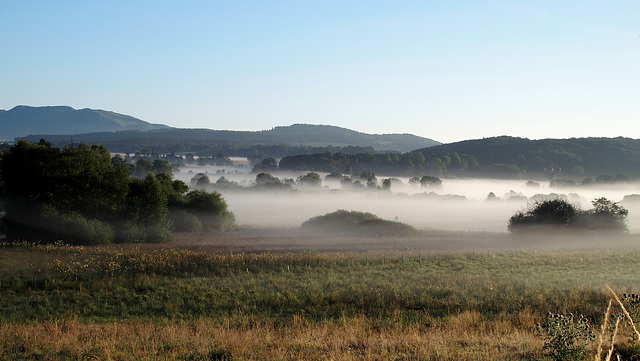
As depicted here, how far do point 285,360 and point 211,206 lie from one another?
4942 cm

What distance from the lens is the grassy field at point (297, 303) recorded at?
1127 centimetres

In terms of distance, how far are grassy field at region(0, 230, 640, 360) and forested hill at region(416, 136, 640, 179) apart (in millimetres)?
130506

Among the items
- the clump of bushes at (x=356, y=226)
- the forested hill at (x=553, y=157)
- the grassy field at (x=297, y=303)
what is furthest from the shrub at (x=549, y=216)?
the forested hill at (x=553, y=157)

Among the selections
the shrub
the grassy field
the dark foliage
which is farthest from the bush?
the shrub

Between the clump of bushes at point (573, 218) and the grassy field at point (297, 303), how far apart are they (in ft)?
77.4

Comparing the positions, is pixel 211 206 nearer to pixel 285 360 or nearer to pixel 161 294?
pixel 161 294

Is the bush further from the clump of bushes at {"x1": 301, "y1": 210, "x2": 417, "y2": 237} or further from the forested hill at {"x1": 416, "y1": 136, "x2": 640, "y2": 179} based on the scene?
the forested hill at {"x1": 416, "y1": 136, "x2": 640, "y2": 179}

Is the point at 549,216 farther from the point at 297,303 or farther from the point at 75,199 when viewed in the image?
the point at 75,199

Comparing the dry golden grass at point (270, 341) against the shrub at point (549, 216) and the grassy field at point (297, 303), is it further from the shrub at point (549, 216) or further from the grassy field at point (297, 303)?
the shrub at point (549, 216)

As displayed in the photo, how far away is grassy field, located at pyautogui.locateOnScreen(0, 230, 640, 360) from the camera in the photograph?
37.0 ft

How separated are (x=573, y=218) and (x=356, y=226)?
24538 mm

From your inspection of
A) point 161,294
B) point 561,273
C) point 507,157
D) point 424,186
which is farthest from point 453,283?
point 507,157

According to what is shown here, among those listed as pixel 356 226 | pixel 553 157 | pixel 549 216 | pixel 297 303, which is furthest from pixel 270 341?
pixel 553 157

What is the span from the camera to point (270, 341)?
12.0 meters
